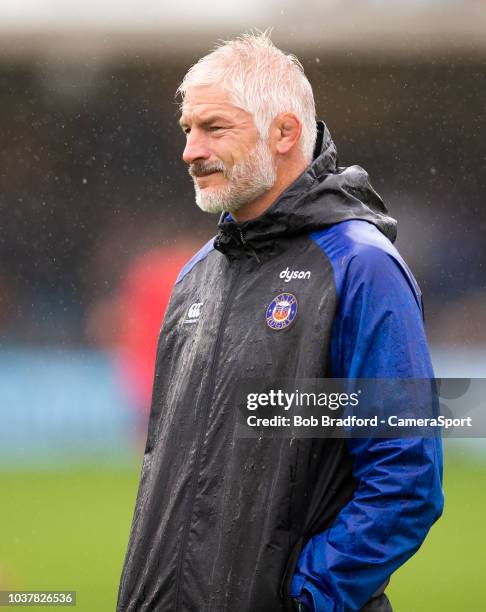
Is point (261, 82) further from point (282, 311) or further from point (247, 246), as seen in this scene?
point (282, 311)

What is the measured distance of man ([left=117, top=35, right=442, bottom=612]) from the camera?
1.50 metres

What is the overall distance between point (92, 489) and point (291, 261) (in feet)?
16.6

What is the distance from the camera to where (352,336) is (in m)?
1.54

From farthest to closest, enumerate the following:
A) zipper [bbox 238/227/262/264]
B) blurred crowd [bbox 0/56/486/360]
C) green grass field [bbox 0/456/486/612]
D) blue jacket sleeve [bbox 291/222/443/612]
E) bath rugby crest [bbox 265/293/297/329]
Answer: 1. blurred crowd [bbox 0/56/486/360]
2. green grass field [bbox 0/456/486/612]
3. zipper [bbox 238/227/262/264]
4. bath rugby crest [bbox 265/293/297/329]
5. blue jacket sleeve [bbox 291/222/443/612]

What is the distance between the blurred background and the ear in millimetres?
5119

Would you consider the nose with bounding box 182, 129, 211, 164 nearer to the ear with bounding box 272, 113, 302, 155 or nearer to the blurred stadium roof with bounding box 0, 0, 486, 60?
the ear with bounding box 272, 113, 302, 155

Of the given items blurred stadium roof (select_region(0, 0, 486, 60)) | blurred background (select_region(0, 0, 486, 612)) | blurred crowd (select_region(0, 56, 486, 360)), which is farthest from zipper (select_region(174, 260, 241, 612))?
blurred stadium roof (select_region(0, 0, 486, 60))

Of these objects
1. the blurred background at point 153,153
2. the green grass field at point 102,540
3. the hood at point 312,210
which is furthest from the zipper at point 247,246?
the blurred background at point 153,153

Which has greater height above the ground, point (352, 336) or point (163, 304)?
point (163, 304)

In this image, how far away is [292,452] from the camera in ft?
5.07

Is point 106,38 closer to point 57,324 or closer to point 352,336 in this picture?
point 57,324

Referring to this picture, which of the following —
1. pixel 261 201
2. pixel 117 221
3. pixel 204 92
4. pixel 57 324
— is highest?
pixel 117 221

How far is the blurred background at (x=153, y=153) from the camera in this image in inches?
312

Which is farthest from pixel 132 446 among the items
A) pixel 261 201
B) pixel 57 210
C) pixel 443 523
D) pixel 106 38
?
pixel 261 201
